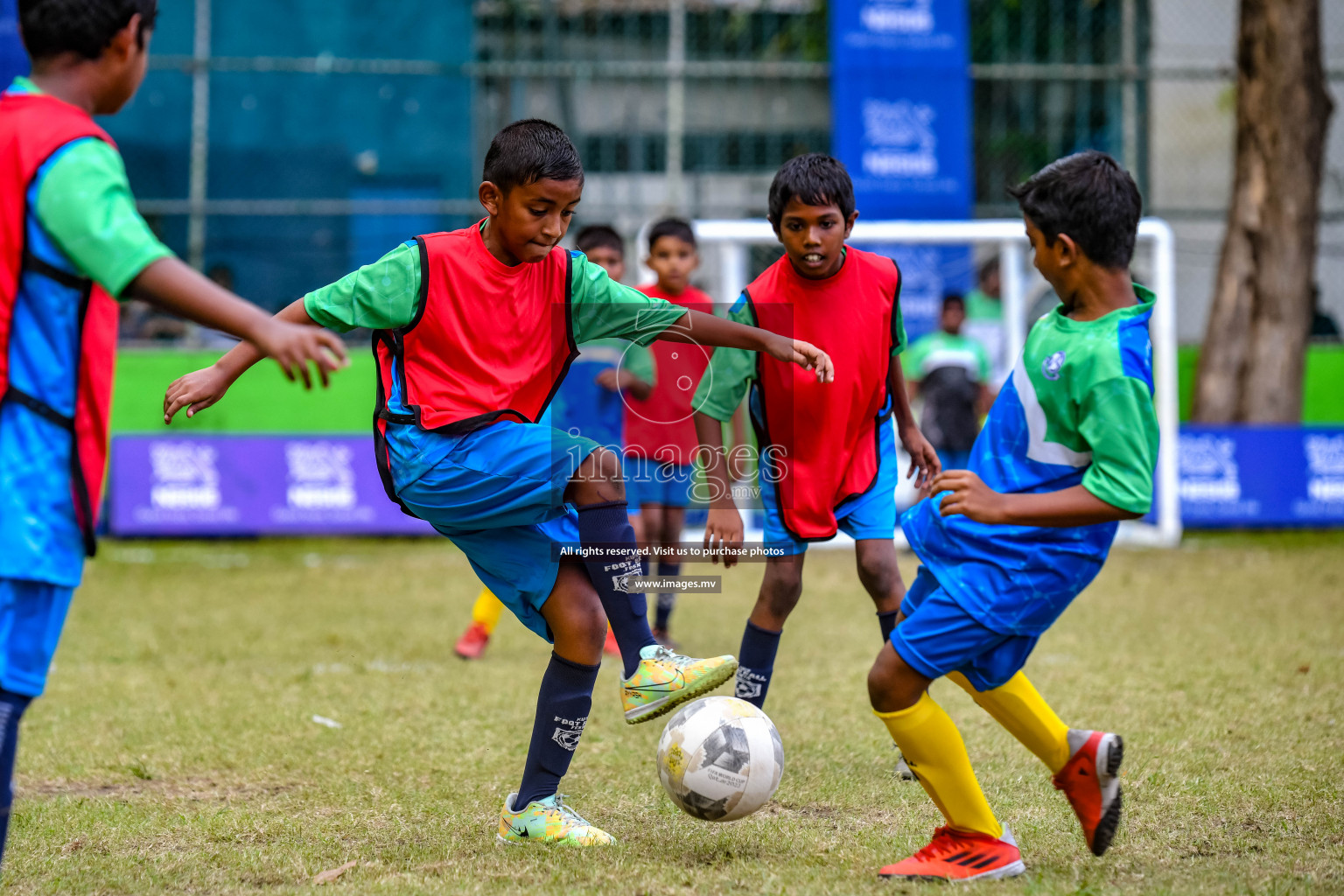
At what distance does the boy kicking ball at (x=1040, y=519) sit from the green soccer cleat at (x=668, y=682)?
1.37ft

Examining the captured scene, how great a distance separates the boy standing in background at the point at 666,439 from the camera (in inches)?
245

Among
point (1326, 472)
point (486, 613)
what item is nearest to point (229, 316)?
point (486, 613)

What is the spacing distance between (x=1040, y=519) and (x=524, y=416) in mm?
1306

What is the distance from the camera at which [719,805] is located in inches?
130

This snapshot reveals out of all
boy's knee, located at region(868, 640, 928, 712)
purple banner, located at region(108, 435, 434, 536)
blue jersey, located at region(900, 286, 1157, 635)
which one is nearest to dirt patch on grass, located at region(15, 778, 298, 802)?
boy's knee, located at region(868, 640, 928, 712)

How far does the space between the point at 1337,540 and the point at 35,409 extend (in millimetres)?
10467

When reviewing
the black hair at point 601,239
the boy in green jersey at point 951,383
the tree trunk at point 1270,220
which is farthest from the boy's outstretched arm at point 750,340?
the tree trunk at point 1270,220

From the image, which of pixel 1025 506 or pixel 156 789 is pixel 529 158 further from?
pixel 156 789

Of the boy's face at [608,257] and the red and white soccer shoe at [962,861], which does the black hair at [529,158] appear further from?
the boy's face at [608,257]

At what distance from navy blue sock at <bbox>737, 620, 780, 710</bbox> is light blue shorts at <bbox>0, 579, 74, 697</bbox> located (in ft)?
7.04

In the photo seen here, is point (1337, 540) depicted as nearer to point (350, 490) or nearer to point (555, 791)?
point (350, 490)

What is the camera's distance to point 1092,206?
291 centimetres

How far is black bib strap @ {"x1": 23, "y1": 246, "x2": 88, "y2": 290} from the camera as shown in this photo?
8.11 feet

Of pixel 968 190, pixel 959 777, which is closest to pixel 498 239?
pixel 959 777
